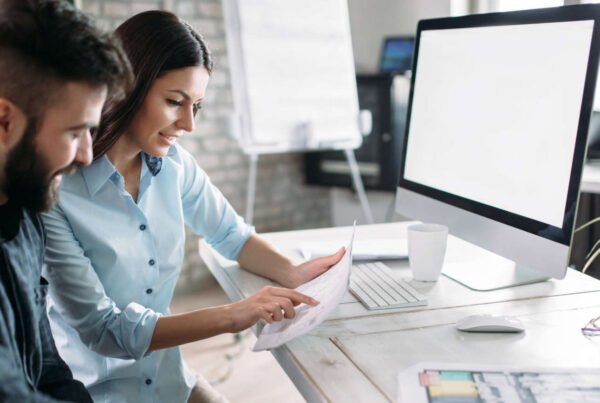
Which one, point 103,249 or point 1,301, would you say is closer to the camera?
point 1,301

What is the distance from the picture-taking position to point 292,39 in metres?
2.83

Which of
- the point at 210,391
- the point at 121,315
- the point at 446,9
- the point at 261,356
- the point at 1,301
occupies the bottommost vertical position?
the point at 261,356

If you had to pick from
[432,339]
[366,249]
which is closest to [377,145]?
[366,249]

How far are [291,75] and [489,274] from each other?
1748 mm

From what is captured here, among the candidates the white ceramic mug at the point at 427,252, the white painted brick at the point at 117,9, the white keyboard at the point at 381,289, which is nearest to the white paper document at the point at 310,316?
the white keyboard at the point at 381,289

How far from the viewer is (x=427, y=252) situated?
119 centimetres

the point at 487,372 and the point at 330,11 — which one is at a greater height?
the point at 330,11

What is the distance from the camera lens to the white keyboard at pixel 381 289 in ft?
3.57

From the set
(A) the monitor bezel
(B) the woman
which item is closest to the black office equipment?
(A) the monitor bezel

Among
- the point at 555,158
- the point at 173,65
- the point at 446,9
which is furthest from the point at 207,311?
the point at 446,9

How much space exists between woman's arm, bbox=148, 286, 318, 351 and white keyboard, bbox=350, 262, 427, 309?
16 centimetres

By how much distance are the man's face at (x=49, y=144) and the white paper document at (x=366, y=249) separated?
0.67 meters

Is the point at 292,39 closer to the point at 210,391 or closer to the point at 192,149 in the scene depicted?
the point at 192,149

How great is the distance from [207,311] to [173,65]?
425mm
